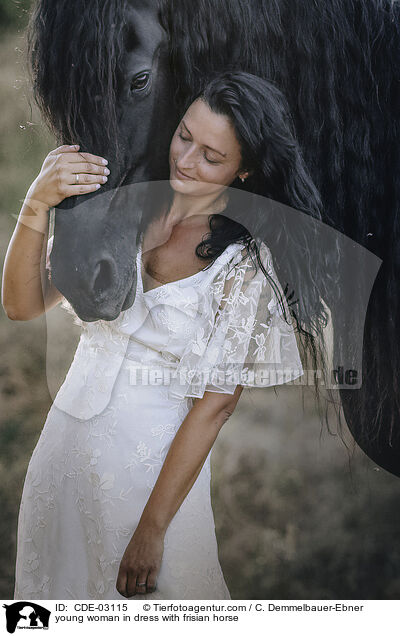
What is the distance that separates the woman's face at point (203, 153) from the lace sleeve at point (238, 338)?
0.39ft

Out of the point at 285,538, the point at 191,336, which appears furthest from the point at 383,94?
the point at 285,538

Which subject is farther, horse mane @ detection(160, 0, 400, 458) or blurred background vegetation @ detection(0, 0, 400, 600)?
blurred background vegetation @ detection(0, 0, 400, 600)

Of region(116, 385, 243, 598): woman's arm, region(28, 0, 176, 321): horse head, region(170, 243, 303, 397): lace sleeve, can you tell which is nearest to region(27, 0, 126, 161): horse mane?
region(28, 0, 176, 321): horse head

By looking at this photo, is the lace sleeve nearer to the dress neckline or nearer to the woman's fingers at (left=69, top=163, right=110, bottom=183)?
the dress neckline

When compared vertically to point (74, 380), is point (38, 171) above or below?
above

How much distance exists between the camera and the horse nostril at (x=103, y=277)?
2.64 feet

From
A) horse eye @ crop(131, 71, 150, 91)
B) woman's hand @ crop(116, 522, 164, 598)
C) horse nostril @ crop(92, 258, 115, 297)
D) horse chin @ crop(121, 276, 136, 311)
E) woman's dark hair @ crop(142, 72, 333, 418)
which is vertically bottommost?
woman's hand @ crop(116, 522, 164, 598)

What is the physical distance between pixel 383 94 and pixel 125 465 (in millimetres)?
672

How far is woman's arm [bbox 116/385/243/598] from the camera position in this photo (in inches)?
33.6

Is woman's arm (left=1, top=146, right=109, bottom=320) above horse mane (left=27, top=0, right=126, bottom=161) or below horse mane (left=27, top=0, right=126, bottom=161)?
below

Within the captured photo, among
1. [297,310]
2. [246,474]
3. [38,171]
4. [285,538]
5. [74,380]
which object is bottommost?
[285,538]

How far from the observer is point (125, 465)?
0.88m

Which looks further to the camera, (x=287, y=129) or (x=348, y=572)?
(x=348, y=572)

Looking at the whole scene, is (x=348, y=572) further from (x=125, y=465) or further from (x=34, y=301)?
(x=34, y=301)
